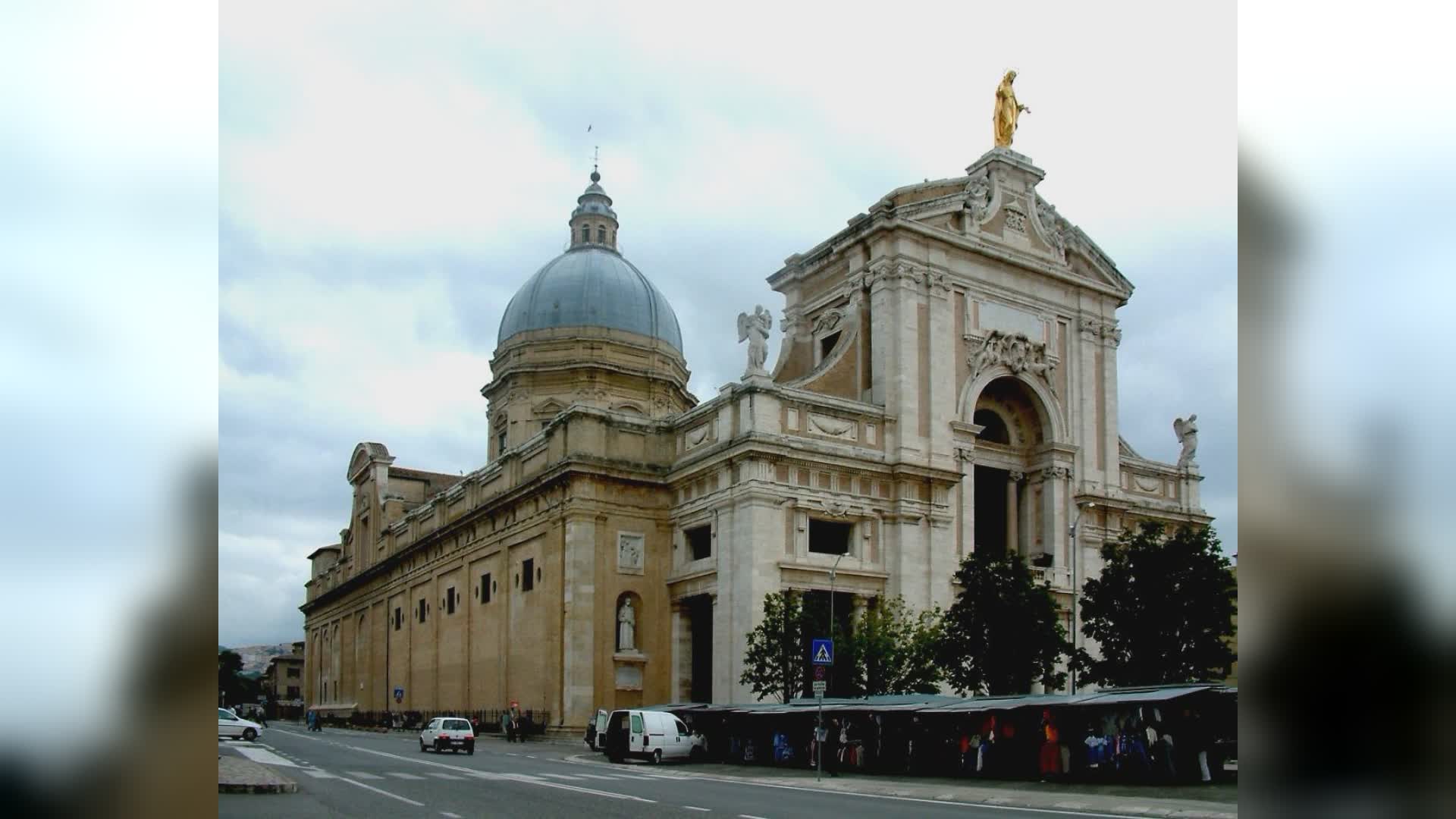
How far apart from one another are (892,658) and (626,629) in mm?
13799

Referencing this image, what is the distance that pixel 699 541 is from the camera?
187ft

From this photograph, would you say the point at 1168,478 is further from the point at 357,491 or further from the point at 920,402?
the point at 357,491

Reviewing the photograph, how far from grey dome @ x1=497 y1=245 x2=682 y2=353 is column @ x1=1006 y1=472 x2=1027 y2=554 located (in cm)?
3096

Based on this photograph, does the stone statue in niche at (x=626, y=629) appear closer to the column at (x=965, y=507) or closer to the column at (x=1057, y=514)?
the column at (x=965, y=507)

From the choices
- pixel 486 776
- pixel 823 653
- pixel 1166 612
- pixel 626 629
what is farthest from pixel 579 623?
pixel 823 653

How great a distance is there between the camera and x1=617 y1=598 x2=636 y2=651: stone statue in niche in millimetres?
55438

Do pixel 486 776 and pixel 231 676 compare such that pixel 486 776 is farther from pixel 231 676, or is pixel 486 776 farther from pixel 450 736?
pixel 231 676

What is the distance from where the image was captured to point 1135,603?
39719 millimetres

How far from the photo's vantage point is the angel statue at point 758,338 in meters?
52.7

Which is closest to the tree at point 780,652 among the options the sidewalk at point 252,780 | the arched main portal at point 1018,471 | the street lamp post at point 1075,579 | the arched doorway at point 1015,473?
the street lamp post at point 1075,579

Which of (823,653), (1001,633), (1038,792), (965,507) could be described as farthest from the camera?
(965,507)

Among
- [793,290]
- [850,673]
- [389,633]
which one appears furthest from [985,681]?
[389,633]
